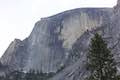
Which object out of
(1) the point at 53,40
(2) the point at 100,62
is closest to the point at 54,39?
(1) the point at 53,40

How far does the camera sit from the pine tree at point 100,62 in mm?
28672

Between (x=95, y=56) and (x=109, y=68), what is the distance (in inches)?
71.3

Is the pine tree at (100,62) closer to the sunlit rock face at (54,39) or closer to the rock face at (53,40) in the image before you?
the rock face at (53,40)

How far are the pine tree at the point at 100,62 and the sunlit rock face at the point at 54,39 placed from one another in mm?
112772

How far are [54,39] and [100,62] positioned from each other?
12755 cm

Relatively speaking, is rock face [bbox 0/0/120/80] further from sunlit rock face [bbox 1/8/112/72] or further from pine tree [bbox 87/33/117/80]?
pine tree [bbox 87/33/117/80]

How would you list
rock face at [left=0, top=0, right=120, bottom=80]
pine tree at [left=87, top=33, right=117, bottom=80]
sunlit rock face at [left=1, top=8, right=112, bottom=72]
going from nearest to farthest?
1. pine tree at [left=87, top=33, right=117, bottom=80]
2. rock face at [left=0, top=0, right=120, bottom=80]
3. sunlit rock face at [left=1, top=8, right=112, bottom=72]

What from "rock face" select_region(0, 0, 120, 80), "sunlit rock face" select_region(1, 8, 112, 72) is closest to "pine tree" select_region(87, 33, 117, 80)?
"rock face" select_region(0, 0, 120, 80)

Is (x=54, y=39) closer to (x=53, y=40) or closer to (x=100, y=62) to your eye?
(x=53, y=40)

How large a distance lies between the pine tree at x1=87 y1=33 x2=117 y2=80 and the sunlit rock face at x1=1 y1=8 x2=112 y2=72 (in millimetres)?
112772

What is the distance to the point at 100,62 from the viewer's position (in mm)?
29281

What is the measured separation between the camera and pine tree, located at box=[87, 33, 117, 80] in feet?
94.1

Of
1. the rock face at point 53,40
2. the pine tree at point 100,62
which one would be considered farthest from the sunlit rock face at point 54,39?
the pine tree at point 100,62

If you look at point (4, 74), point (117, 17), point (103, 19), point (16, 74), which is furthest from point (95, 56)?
point (103, 19)
